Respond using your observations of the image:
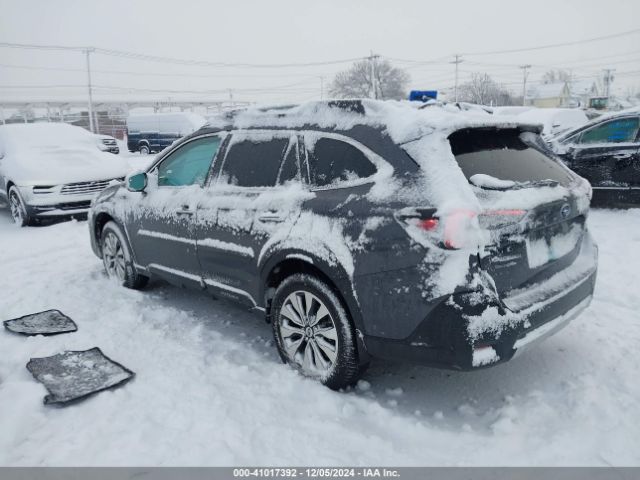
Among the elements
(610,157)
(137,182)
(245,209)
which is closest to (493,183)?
(245,209)

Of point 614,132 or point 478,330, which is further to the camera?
point 614,132

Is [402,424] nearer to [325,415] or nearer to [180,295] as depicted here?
[325,415]

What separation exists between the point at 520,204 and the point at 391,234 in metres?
0.73

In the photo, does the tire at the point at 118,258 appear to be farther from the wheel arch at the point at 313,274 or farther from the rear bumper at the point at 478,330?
the rear bumper at the point at 478,330

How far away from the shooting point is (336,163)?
10.3 feet

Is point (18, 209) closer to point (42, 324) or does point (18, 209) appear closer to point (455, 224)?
point (42, 324)

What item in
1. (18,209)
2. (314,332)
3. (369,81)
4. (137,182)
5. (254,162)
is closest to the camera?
(314,332)

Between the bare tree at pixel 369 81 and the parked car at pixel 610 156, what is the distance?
56980 millimetres

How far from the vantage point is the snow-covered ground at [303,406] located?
2.65 metres

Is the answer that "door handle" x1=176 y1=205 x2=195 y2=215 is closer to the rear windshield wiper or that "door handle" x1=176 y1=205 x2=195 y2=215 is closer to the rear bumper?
the rear bumper

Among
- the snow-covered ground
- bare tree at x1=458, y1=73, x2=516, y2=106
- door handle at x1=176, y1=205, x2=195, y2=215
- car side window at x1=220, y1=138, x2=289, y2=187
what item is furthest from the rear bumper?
bare tree at x1=458, y1=73, x2=516, y2=106

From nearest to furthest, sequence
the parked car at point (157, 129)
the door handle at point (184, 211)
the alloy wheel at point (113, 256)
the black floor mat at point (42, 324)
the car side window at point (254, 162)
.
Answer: the car side window at point (254, 162) → the door handle at point (184, 211) → the black floor mat at point (42, 324) → the alloy wheel at point (113, 256) → the parked car at point (157, 129)

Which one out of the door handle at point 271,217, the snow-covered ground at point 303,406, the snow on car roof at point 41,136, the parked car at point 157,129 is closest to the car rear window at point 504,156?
the door handle at point 271,217
